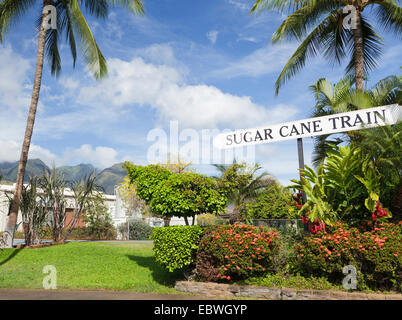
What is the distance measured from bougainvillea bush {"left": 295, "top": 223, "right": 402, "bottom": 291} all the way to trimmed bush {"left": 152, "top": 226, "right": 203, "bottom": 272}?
7.97 feet

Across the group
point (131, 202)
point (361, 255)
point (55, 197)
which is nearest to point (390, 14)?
point (361, 255)

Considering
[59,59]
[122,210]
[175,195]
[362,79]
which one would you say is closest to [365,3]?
[362,79]

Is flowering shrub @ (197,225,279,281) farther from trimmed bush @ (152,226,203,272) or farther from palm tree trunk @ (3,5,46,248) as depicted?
palm tree trunk @ (3,5,46,248)

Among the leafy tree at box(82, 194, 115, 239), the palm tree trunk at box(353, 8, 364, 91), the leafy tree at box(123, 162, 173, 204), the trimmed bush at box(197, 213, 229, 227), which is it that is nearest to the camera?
the leafy tree at box(123, 162, 173, 204)

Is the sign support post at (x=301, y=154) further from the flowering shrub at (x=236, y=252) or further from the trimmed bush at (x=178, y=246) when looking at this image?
the trimmed bush at (x=178, y=246)

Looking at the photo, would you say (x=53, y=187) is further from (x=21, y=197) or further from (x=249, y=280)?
(x=249, y=280)

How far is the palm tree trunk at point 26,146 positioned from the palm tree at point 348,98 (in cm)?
1137

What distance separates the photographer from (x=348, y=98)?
819 centimetres

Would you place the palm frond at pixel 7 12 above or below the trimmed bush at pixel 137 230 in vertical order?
above

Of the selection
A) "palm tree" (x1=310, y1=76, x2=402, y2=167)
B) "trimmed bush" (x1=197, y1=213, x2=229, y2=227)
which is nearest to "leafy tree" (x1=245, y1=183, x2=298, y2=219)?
"trimmed bush" (x1=197, y1=213, x2=229, y2=227)

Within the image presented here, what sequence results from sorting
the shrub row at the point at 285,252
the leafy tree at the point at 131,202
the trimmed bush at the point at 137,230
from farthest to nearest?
1. the leafy tree at the point at 131,202
2. the trimmed bush at the point at 137,230
3. the shrub row at the point at 285,252

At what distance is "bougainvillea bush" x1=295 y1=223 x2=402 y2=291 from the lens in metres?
6.29

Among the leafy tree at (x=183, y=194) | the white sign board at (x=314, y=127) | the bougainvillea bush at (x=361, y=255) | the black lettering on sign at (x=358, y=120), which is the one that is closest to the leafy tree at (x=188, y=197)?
the leafy tree at (x=183, y=194)

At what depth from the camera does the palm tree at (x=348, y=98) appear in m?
8.06
